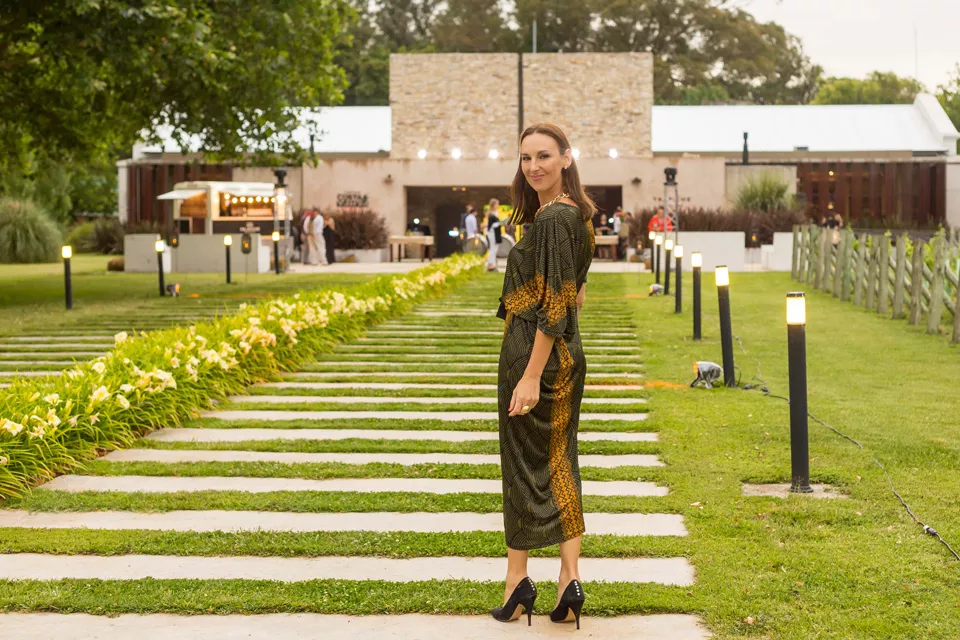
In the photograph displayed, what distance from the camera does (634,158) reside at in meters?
41.0

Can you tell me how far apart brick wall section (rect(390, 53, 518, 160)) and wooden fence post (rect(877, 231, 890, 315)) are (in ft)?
86.5

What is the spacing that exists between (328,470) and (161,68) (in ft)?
41.4

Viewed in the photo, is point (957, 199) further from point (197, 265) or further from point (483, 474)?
point (483, 474)

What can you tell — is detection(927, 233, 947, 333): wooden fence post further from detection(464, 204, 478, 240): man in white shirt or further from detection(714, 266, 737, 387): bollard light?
detection(464, 204, 478, 240): man in white shirt

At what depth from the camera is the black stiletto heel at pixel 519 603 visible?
4.35 metres

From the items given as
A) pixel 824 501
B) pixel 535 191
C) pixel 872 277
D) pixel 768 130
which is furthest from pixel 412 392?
pixel 768 130

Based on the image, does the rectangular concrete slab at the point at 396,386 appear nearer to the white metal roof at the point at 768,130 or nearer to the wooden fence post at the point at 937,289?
the wooden fence post at the point at 937,289

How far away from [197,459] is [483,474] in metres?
1.73

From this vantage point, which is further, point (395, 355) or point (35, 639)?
point (395, 355)

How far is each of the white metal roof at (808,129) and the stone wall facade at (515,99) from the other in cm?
358

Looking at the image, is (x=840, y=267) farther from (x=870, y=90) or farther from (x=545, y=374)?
(x=870, y=90)

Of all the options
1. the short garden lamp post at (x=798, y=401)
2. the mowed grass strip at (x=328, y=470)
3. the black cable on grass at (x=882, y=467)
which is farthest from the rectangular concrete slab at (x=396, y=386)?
the short garden lamp post at (x=798, y=401)

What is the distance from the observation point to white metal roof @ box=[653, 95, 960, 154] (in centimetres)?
4544

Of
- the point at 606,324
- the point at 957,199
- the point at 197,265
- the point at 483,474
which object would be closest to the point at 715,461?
the point at 483,474
